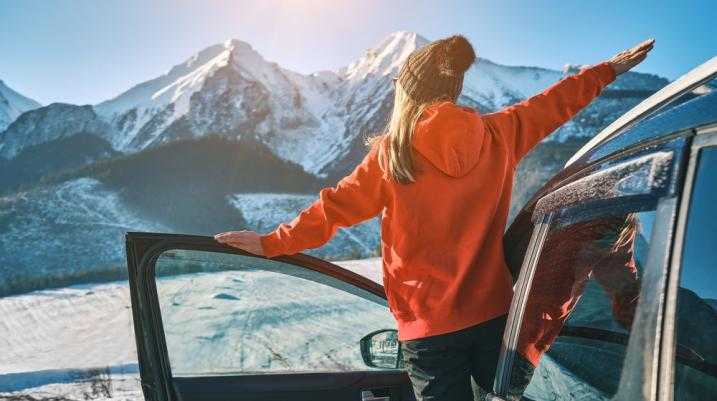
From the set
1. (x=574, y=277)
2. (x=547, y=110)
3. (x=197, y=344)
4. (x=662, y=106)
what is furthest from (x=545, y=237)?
(x=197, y=344)

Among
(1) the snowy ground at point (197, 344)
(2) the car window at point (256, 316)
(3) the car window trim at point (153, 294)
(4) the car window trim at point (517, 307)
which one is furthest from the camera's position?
(1) the snowy ground at point (197, 344)

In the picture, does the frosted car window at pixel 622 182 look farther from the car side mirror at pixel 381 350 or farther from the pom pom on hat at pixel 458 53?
the car side mirror at pixel 381 350

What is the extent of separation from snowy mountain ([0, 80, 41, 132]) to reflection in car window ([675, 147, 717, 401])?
8179 cm

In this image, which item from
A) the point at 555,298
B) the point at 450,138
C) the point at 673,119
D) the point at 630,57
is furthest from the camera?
the point at 630,57

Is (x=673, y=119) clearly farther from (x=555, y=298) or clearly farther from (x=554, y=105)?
(x=554, y=105)

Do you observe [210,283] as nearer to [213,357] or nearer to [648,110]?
[213,357]

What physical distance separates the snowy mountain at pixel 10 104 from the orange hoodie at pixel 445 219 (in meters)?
81.0

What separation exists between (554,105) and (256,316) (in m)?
1.59

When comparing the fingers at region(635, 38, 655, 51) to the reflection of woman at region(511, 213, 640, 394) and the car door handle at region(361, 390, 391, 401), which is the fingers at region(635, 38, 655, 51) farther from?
the car door handle at region(361, 390, 391, 401)

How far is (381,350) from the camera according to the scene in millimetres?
2000

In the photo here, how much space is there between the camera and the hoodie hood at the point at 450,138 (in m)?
1.38

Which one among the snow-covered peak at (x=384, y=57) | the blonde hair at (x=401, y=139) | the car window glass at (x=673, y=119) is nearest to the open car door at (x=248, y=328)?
A: the blonde hair at (x=401, y=139)

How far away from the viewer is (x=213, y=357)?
1.99 meters

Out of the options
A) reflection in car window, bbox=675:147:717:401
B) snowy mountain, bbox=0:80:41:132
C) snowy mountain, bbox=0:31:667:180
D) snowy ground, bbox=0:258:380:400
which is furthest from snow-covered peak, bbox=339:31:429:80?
reflection in car window, bbox=675:147:717:401
